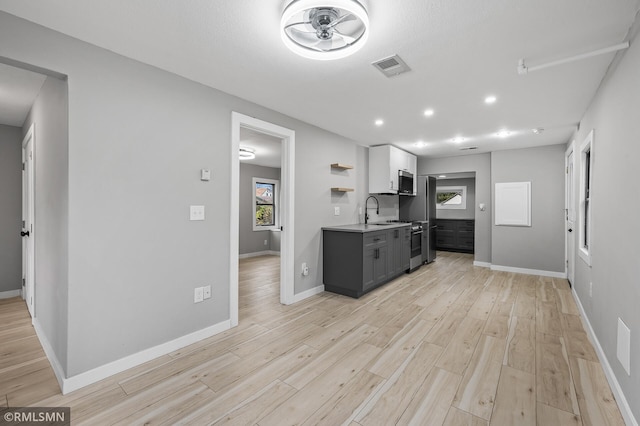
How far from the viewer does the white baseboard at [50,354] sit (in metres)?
2.00

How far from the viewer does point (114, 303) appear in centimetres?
214

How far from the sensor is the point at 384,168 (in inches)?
205

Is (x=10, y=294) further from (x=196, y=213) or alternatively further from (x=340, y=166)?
(x=340, y=166)

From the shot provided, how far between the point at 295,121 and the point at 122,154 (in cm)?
210

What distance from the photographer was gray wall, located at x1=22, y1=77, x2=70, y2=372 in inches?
79.2

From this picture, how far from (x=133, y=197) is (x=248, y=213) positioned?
516 cm

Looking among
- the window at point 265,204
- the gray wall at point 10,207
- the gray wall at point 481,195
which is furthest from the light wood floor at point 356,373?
the window at point 265,204

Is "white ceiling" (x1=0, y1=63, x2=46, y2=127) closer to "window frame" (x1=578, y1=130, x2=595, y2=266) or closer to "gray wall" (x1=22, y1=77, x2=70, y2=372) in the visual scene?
"gray wall" (x1=22, y1=77, x2=70, y2=372)

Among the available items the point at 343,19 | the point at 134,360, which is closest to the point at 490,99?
the point at 343,19

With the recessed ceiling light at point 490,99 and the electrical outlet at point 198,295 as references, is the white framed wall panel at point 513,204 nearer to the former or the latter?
the recessed ceiling light at point 490,99

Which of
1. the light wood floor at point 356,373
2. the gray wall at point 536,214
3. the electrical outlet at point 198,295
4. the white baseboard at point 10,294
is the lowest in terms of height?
the light wood floor at point 356,373

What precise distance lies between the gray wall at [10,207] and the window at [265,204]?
429 cm

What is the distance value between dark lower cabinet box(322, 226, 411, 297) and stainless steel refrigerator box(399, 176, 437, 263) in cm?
181

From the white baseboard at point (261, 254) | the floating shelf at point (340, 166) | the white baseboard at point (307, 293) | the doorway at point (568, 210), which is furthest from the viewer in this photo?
the white baseboard at point (261, 254)
